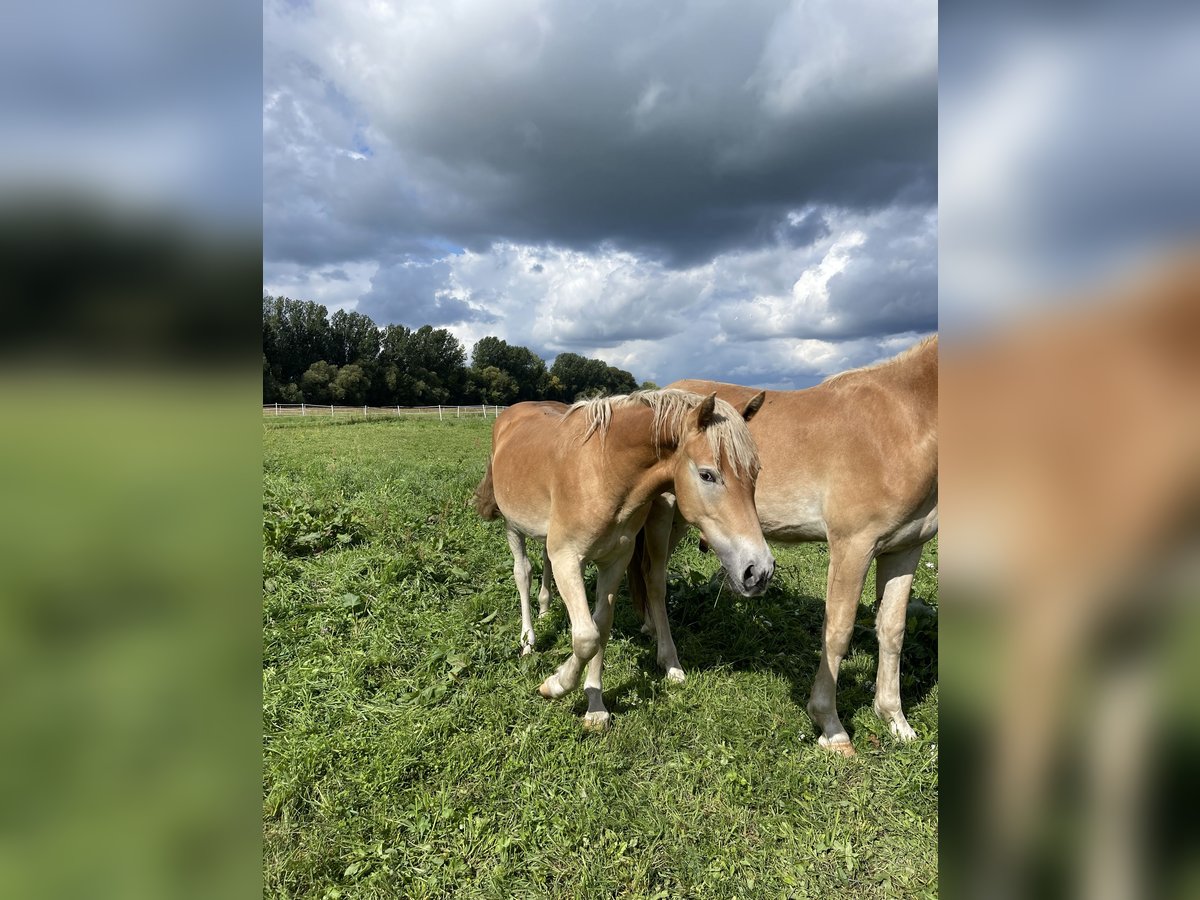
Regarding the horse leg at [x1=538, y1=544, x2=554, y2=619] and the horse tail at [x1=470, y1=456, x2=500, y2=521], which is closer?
the horse leg at [x1=538, y1=544, x2=554, y2=619]

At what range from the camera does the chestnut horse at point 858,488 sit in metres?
3.80

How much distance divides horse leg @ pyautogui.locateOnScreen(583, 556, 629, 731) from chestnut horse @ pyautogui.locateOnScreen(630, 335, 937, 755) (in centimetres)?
117

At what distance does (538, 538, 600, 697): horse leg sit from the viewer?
12.3 ft

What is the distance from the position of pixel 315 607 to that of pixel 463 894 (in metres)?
2.89

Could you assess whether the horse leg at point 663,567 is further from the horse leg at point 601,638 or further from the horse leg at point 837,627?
the horse leg at point 837,627

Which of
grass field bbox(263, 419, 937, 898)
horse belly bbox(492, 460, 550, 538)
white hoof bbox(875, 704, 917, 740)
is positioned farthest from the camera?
horse belly bbox(492, 460, 550, 538)

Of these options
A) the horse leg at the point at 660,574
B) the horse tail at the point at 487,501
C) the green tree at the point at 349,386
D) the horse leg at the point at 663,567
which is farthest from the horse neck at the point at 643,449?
the green tree at the point at 349,386

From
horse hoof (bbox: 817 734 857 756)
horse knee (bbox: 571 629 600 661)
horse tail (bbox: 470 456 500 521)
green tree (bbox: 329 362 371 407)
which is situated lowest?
horse hoof (bbox: 817 734 857 756)

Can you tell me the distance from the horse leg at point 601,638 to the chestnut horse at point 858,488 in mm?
1168
